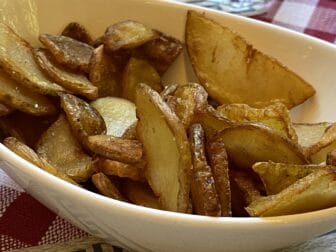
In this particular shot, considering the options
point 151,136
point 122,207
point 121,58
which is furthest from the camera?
point 121,58

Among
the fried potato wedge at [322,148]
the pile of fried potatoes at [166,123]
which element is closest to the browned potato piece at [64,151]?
the pile of fried potatoes at [166,123]

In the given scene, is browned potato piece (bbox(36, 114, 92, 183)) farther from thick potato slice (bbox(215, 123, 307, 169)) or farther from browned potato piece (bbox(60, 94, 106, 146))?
thick potato slice (bbox(215, 123, 307, 169))

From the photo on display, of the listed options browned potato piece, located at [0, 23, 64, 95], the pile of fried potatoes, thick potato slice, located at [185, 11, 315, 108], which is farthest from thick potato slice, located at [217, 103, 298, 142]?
browned potato piece, located at [0, 23, 64, 95]

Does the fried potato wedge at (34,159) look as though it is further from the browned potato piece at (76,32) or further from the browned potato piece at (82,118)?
the browned potato piece at (76,32)

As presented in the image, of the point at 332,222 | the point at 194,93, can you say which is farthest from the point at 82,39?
the point at 332,222

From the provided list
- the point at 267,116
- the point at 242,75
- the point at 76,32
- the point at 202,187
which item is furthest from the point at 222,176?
the point at 76,32

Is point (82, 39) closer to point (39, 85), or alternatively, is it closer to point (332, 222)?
point (39, 85)
